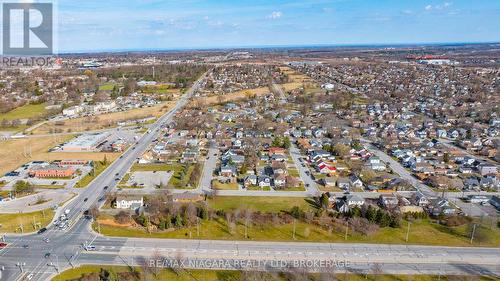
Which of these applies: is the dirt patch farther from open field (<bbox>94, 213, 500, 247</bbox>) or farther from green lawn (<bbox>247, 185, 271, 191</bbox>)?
green lawn (<bbox>247, 185, 271, 191</bbox>)

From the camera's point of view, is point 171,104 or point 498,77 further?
point 498,77

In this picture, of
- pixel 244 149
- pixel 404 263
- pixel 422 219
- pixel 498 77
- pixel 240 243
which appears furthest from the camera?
pixel 498 77

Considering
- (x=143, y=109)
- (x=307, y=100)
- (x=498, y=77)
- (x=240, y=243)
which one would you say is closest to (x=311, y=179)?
(x=240, y=243)

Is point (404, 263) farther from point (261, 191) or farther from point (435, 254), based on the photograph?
point (261, 191)

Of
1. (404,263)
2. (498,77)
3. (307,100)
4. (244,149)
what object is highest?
(498,77)

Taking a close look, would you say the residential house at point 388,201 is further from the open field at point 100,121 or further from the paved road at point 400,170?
the open field at point 100,121

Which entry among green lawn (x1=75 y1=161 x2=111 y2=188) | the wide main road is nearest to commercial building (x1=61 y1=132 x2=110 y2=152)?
the wide main road
